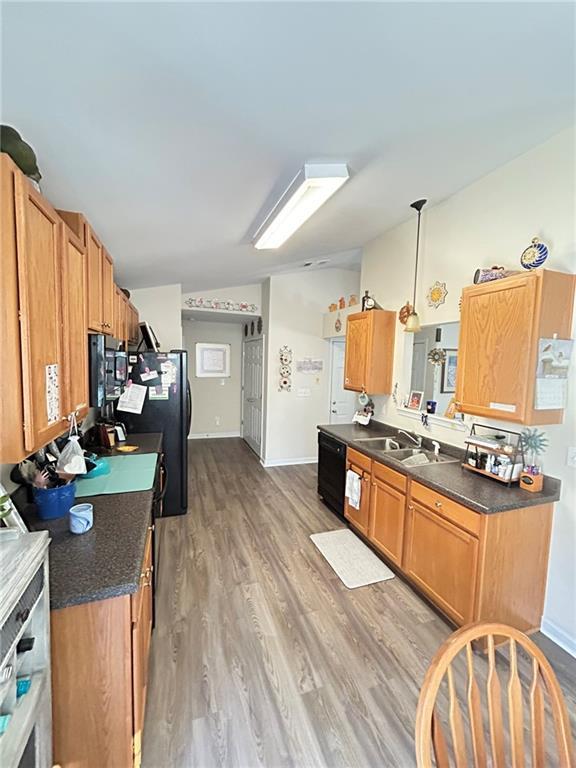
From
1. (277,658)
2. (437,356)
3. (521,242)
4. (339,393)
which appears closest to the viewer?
(277,658)

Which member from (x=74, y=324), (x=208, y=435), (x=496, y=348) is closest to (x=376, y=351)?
(x=496, y=348)

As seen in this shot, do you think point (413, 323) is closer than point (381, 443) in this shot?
Yes

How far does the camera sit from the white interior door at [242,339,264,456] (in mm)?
5637

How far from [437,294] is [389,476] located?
1.57 metres

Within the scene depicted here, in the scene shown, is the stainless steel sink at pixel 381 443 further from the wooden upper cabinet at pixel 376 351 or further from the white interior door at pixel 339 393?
the white interior door at pixel 339 393

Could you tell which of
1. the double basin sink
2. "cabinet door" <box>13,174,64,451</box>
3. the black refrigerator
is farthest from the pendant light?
"cabinet door" <box>13,174,64,451</box>

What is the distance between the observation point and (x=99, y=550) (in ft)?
4.40

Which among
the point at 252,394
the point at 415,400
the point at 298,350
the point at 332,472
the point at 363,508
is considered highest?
the point at 298,350

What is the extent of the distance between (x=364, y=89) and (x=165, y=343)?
157 inches

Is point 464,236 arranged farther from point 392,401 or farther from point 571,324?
point 392,401

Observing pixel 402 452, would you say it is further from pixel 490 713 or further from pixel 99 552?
pixel 99 552

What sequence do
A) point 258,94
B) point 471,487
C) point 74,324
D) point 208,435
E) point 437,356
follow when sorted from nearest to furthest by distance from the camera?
point 258,94 → point 74,324 → point 471,487 → point 437,356 → point 208,435

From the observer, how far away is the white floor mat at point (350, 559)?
8.64 feet

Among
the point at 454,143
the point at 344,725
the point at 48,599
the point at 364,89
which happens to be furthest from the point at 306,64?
the point at 344,725
